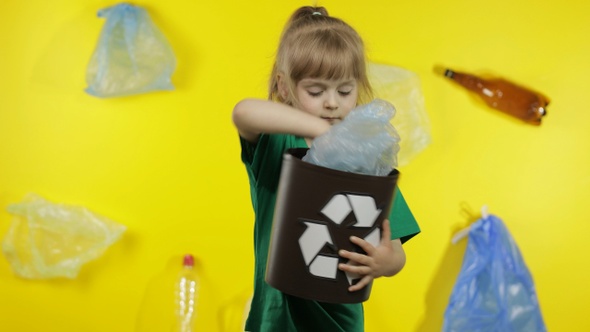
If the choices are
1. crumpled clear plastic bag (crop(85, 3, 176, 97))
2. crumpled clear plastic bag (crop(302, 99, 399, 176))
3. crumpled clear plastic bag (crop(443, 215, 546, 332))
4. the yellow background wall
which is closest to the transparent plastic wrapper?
the yellow background wall

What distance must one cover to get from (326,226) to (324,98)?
0.78ft

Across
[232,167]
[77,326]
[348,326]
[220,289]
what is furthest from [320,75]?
[77,326]

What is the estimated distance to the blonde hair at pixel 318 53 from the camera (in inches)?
42.6

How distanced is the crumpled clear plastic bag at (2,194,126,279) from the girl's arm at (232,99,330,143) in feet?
3.81

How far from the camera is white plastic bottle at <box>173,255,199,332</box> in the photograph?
2.06 metres

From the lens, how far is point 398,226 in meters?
1.16

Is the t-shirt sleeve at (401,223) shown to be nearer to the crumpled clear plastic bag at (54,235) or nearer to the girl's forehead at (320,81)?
the girl's forehead at (320,81)

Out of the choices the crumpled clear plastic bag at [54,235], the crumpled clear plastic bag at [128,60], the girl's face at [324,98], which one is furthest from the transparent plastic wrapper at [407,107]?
the girl's face at [324,98]

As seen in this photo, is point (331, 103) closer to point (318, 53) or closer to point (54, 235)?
point (318, 53)

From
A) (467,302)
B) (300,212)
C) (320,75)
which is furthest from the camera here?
(467,302)

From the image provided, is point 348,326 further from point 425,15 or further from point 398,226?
point 425,15

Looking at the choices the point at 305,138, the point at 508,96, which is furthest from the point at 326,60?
the point at 508,96

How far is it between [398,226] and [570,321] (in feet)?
3.72

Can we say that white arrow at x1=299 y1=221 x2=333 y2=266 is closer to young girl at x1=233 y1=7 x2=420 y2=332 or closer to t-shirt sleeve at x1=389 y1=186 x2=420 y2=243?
young girl at x1=233 y1=7 x2=420 y2=332
